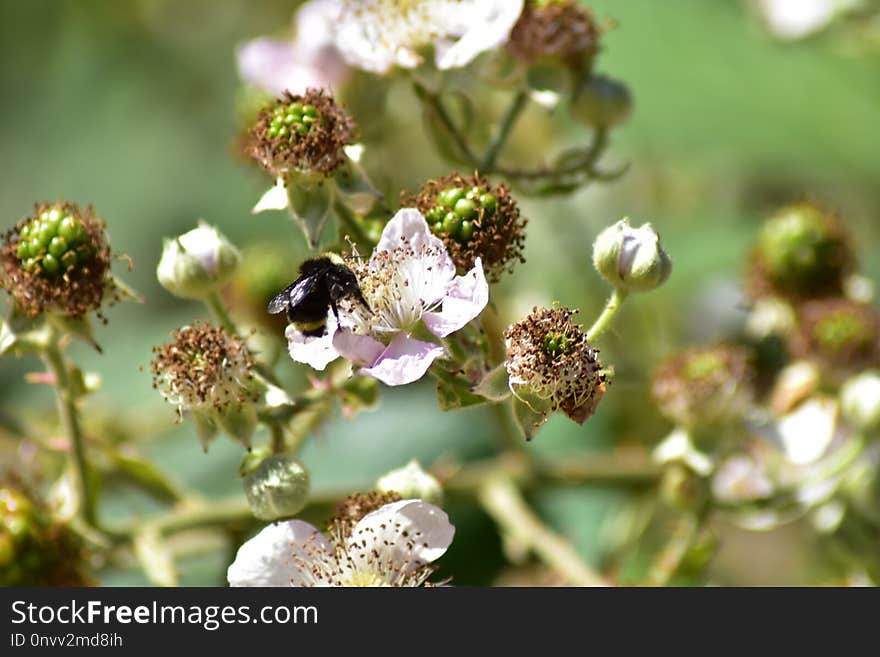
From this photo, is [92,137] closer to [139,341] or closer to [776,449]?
[139,341]

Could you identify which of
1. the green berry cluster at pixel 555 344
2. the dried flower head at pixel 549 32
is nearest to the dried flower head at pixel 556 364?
the green berry cluster at pixel 555 344

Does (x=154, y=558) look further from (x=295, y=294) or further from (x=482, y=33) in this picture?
(x=482, y=33)

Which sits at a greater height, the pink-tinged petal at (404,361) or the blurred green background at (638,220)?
the blurred green background at (638,220)

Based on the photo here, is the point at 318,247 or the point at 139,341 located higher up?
the point at 139,341

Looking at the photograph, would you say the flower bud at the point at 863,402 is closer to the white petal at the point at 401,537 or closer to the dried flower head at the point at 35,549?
the white petal at the point at 401,537

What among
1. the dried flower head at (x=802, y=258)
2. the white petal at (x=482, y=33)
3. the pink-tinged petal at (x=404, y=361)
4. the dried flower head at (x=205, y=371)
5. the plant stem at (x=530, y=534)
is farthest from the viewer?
the dried flower head at (x=802, y=258)

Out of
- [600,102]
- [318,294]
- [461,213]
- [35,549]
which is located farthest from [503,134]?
[35,549]
